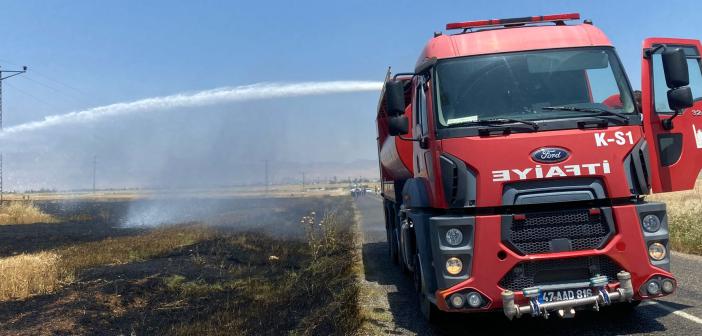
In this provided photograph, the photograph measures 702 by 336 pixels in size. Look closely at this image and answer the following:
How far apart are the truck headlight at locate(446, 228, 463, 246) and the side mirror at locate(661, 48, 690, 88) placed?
267 cm

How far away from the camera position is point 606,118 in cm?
502

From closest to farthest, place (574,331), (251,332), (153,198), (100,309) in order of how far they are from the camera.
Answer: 1. (574,331)
2. (251,332)
3. (100,309)
4. (153,198)

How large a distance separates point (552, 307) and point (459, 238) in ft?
3.39

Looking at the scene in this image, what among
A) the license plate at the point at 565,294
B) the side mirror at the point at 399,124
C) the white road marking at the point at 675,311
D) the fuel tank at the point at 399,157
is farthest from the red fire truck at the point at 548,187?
the fuel tank at the point at 399,157

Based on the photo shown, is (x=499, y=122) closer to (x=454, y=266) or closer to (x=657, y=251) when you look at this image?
(x=454, y=266)

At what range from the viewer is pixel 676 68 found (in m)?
5.15

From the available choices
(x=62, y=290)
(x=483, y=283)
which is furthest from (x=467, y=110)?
(x=62, y=290)

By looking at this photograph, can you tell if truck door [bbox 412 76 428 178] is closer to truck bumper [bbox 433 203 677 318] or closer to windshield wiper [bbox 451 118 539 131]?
windshield wiper [bbox 451 118 539 131]

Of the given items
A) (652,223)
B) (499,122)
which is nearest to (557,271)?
(652,223)

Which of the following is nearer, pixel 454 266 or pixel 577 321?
pixel 454 266

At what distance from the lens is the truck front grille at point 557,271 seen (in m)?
4.86

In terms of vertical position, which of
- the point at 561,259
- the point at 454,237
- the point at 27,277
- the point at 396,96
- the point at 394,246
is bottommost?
the point at 27,277

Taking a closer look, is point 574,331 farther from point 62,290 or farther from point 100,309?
point 62,290

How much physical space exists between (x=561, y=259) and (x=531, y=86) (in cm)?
180
